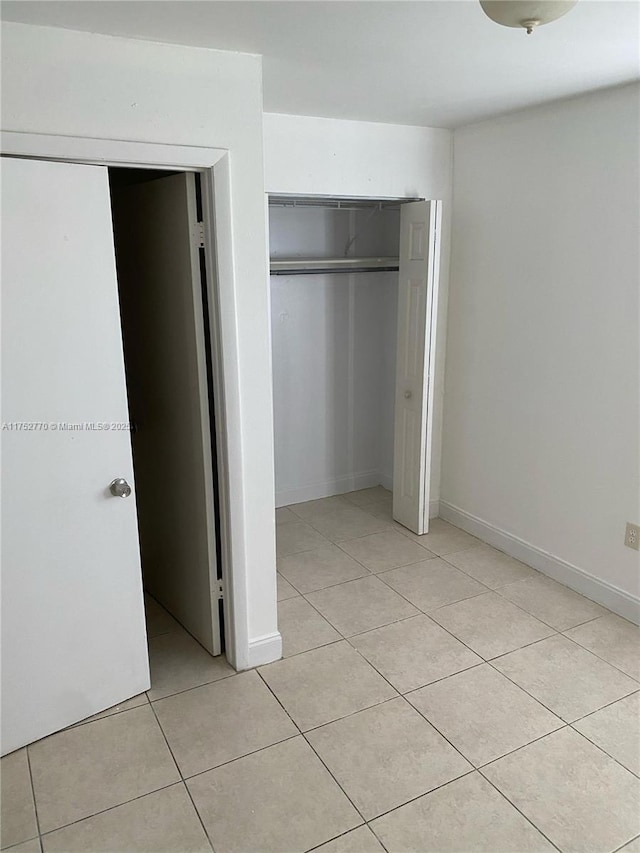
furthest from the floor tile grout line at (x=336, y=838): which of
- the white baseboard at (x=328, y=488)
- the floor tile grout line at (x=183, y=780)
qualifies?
the white baseboard at (x=328, y=488)

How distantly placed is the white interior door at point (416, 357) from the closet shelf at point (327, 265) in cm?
44

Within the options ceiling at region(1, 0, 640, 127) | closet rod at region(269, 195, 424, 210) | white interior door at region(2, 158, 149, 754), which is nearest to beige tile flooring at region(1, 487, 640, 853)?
white interior door at region(2, 158, 149, 754)

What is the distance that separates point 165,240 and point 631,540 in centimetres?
251

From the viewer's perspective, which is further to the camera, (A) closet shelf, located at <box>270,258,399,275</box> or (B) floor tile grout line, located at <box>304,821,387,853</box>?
(A) closet shelf, located at <box>270,258,399,275</box>

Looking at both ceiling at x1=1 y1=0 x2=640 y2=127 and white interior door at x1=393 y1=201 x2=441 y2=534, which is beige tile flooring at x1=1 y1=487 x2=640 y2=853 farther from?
ceiling at x1=1 y1=0 x2=640 y2=127

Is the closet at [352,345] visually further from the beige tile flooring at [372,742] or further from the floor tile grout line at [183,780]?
the floor tile grout line at [183,780]

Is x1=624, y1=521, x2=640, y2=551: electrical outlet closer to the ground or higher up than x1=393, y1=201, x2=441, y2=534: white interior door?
closer to the ground

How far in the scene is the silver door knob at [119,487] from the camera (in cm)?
240

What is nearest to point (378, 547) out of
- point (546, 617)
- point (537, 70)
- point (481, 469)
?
point (481, 469)

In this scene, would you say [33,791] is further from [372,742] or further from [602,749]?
[602,749]

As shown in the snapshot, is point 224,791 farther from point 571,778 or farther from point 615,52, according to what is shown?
point 615,52

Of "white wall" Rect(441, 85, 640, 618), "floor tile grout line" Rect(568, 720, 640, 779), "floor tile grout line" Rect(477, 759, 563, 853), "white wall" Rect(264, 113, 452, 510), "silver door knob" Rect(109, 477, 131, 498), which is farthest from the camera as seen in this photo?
"white wall" Rect(264, 113, 452, 510)

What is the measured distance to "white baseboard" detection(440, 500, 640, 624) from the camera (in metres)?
3.18

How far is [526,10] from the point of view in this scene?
1.37 metres
